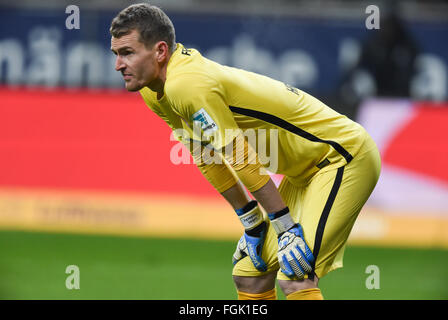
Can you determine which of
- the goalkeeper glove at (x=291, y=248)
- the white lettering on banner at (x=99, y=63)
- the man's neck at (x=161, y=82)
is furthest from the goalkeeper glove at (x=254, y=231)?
the white lettering on banner at (x=99, y=63)

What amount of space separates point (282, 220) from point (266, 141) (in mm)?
549

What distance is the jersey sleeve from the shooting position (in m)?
4.73

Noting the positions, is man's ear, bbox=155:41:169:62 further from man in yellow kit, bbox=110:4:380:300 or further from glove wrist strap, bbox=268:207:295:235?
glove wrist strap, bbox=268:207:295:235

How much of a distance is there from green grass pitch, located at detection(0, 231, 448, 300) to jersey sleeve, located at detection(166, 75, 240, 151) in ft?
9.71

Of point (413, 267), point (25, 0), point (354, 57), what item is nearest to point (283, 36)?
point (354, 57)

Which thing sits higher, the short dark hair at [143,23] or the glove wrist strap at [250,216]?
the short dark hair at [143,23]

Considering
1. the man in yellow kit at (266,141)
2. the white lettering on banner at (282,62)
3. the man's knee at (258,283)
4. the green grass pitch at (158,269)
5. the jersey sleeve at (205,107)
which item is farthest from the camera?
the white lettering on banner at (282,62)

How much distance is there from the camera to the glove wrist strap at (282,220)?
198 inches

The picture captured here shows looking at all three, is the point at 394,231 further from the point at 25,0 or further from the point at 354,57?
the point at 25,0

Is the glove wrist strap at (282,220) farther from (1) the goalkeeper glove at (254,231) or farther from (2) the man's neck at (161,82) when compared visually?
(2) the man's neck at (161,82)

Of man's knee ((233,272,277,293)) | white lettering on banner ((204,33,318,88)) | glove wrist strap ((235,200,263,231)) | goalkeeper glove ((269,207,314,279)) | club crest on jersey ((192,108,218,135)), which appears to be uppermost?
white lettering on banner ((204,33,318,88))

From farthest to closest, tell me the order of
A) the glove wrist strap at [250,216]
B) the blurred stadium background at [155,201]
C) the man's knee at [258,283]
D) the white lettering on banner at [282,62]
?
the white lettering on banner at [282,62], the blurred stadium background at [155,201], the man's knee at [258,283], the glove wrist strap at [250,216]

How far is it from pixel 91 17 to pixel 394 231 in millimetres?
7288

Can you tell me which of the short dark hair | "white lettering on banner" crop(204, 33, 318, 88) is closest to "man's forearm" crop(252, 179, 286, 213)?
the short dark hair
